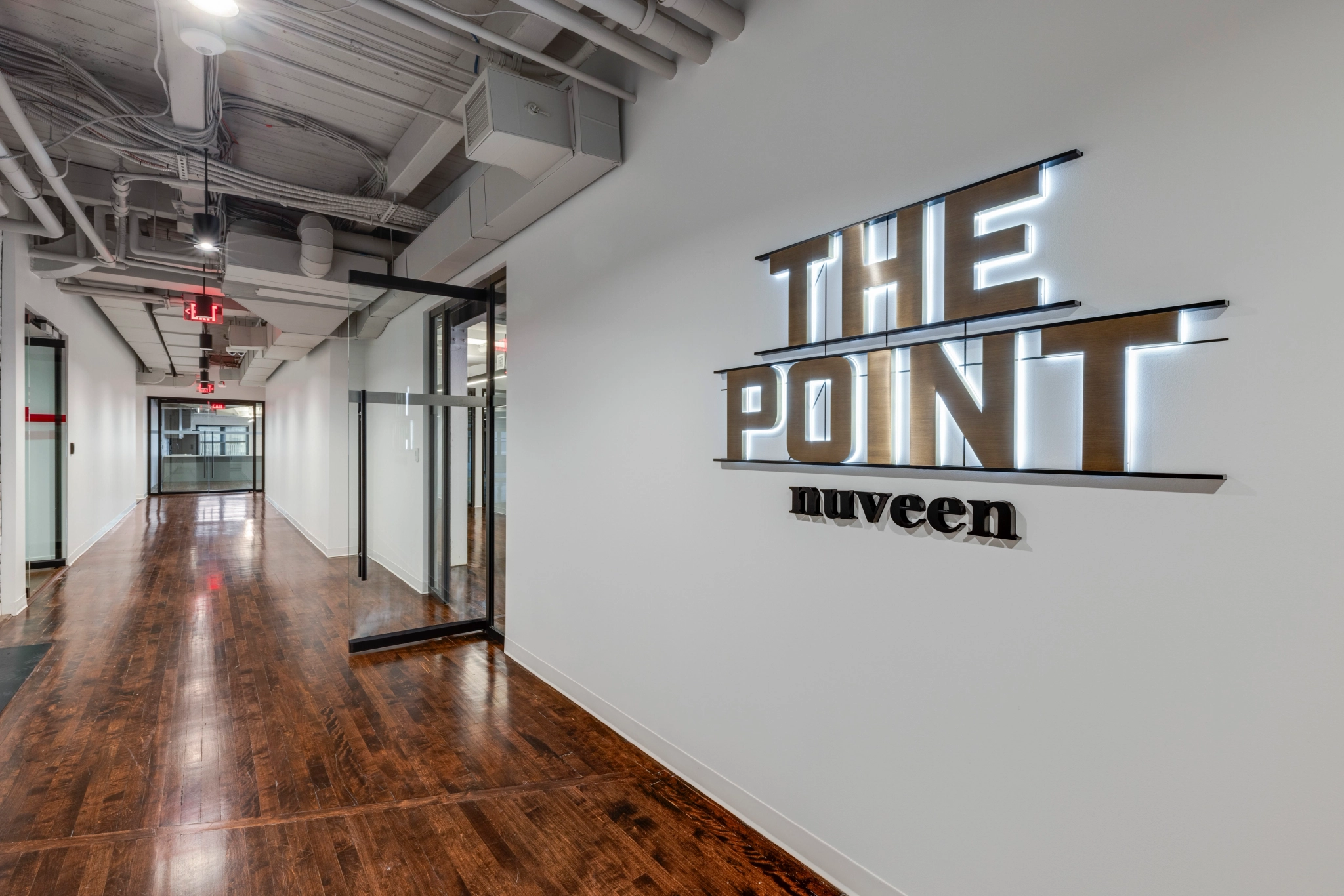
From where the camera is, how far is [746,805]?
2592 mm

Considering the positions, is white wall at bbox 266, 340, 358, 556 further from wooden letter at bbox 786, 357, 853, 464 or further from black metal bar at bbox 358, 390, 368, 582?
wooden letter at bbox 786, 357, 853, 464

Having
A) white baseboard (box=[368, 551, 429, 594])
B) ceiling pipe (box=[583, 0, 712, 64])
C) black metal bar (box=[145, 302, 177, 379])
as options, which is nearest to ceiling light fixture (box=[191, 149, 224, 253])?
white baseboard (box=[368, 551, 429, 594])

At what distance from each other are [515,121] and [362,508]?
2.93 meters

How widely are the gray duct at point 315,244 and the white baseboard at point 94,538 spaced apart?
5.29m

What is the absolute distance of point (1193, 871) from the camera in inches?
57.6

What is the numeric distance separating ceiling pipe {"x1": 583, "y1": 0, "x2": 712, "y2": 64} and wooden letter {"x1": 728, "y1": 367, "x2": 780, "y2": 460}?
136 cm

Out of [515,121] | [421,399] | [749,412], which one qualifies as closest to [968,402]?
[749,412]

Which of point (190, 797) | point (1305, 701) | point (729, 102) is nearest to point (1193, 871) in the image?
point (1305, 701)

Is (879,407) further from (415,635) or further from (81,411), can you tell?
(81,411)

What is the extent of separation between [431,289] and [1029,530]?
14.1ft

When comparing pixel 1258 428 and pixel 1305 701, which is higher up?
pixel 1258 428

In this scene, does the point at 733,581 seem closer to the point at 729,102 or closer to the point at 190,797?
the point at 729,102

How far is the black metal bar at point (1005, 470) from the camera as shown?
1.45 meters

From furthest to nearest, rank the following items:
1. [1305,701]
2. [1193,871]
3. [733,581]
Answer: [733,581]
[1193,871]
[1305,701]
